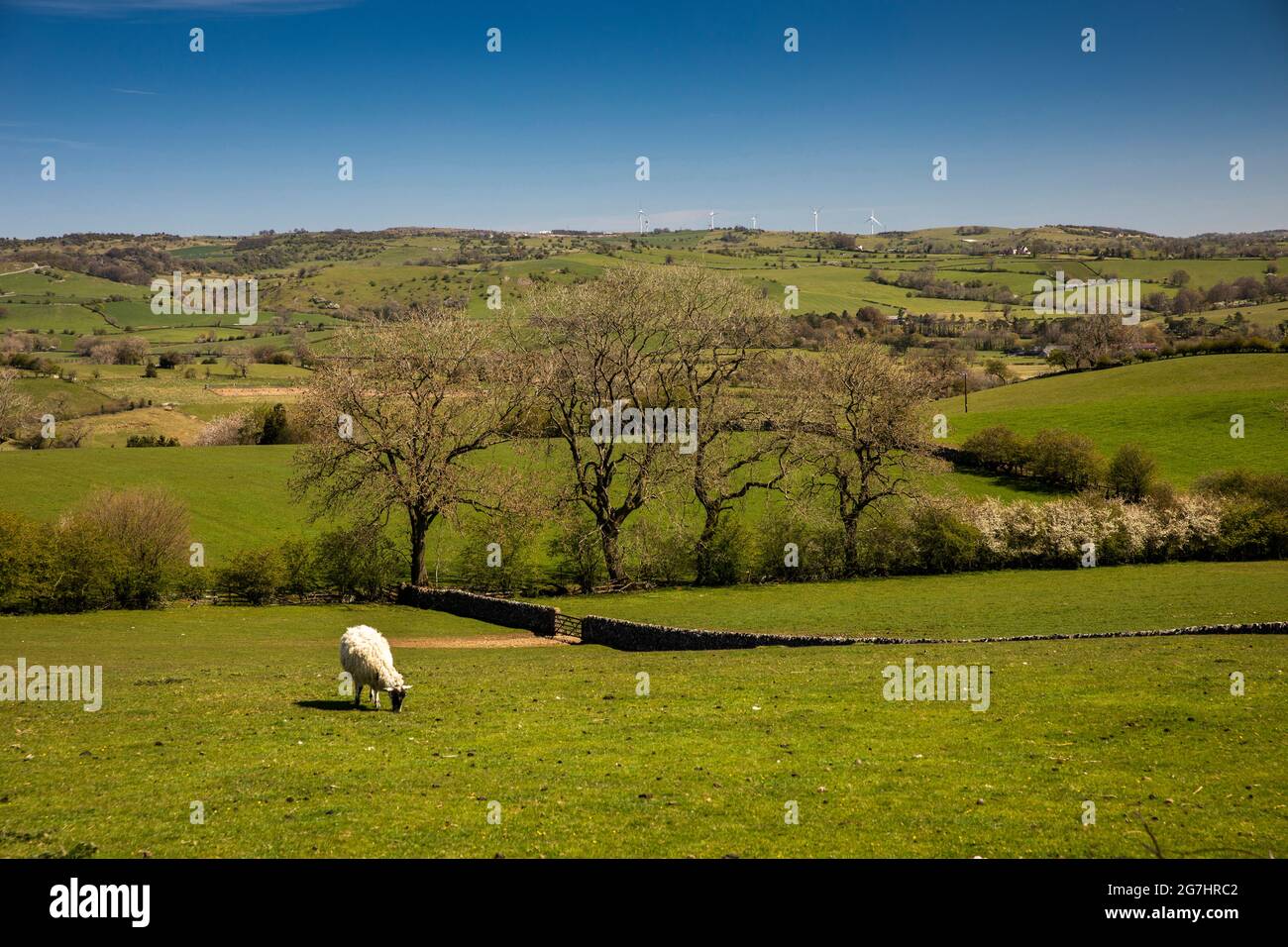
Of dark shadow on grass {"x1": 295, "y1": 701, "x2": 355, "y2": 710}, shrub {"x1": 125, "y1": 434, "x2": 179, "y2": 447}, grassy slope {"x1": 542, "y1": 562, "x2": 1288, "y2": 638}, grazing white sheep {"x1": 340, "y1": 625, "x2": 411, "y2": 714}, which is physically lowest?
grassy slope {"x1": 542, "y1": 562, "x2": 1288, "y2": 638}

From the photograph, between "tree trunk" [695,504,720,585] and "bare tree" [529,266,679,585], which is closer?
"bare tree" [529,266,679,585]

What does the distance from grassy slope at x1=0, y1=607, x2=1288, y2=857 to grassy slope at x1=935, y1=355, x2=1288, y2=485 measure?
206 ft

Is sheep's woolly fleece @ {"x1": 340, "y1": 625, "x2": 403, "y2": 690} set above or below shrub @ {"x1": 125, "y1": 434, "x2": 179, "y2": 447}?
below

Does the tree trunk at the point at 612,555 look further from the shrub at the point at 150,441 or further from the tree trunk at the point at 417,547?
the shrub at the point at 150,441

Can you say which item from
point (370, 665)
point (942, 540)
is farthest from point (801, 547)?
point (370, 665)

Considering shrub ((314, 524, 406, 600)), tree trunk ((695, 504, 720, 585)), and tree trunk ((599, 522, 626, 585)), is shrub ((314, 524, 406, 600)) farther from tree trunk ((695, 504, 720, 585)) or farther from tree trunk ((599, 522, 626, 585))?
tree trunk ((695, 504, 720, 585))

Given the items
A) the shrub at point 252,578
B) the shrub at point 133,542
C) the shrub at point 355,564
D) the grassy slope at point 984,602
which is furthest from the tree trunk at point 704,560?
the shrub at point 133,542

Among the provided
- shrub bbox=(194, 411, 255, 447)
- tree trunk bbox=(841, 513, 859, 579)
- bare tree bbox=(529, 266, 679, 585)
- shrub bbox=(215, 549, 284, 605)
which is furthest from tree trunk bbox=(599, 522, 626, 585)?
shrub bbox=(194, 411, 255, 447)

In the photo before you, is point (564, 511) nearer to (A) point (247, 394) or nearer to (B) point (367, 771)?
(B) point (367, 771)

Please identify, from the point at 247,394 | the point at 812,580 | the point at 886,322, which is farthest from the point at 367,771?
the point at 886,322

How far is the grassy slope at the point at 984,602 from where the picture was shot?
39062mm

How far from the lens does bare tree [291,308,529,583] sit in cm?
5178
